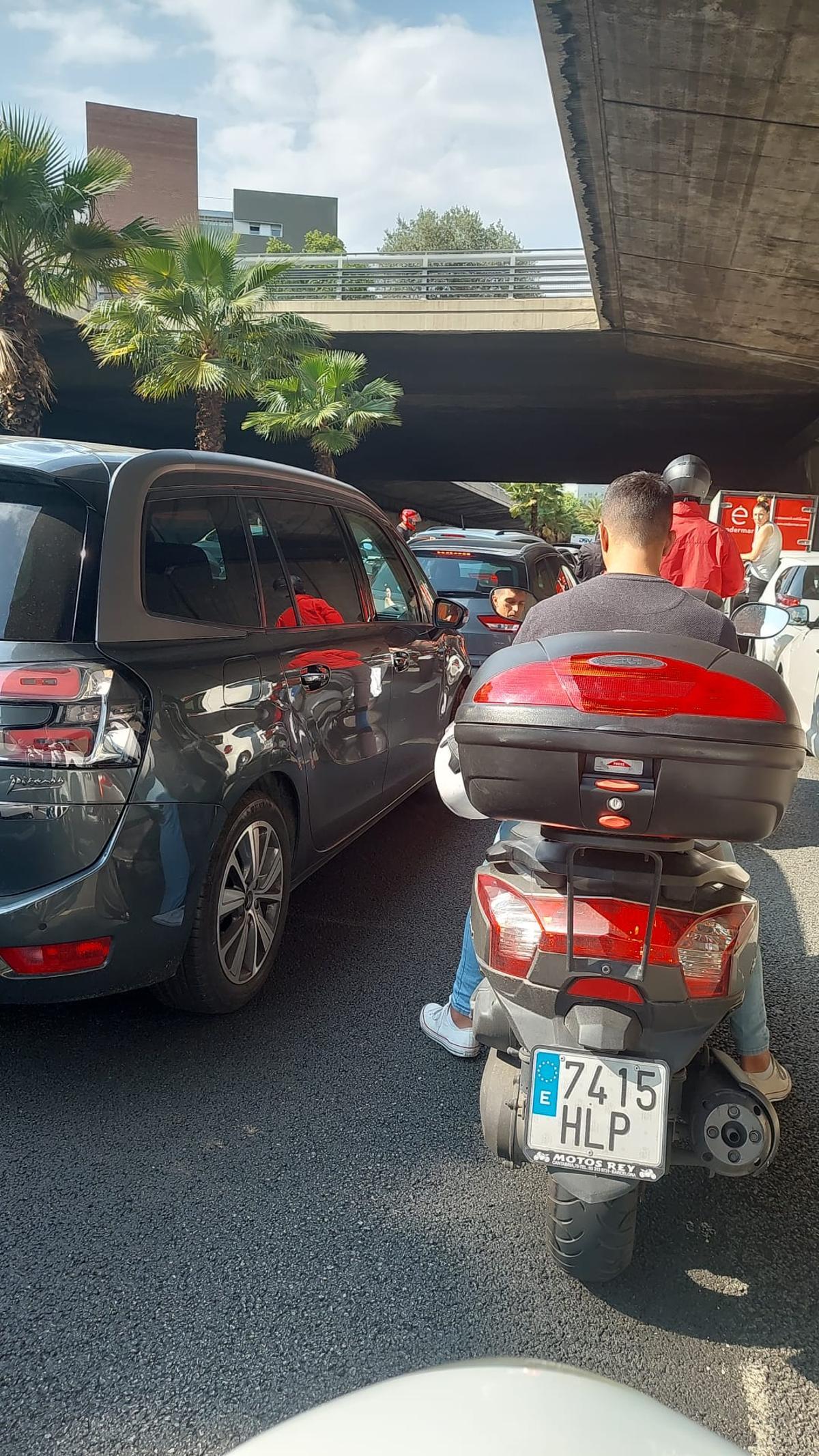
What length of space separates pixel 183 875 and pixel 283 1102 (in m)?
0.73

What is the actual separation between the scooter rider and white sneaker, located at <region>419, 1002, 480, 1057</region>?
0.32 meters

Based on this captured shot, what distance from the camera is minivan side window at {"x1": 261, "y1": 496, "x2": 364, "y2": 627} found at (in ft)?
13.2

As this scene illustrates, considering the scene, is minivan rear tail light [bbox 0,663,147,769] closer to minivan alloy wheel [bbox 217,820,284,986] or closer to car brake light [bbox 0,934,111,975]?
car brake light [bbox 0,934,111,975]

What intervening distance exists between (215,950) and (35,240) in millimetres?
13967

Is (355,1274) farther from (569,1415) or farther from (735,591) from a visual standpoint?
(735,591)

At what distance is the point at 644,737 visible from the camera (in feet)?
6.30

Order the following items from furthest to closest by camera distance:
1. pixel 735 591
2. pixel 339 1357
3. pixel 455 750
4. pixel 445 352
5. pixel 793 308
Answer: pixel 445 352 → pixel 793 308 → pixel 735 591 → pixel 455 750 → pixel 339 1357

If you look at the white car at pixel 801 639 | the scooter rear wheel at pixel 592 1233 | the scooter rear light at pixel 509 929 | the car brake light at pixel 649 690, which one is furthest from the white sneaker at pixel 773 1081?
the white car at pixel 801 639

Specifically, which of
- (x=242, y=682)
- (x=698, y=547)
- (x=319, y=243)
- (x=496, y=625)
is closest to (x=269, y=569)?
(x=242, y=682)

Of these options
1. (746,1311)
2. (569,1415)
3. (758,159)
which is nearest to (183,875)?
(746,1311)

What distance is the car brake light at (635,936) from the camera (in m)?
2.10

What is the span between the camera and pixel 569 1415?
1020 mm

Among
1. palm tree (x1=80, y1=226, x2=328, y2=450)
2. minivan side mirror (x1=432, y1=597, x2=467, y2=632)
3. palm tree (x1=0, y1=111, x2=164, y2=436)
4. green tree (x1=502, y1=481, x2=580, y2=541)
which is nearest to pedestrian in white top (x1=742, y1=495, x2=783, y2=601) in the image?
minivan side mirror (x1=432, y1=597, x2=467, y2=632)

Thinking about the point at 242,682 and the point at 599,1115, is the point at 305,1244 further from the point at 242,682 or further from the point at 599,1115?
the point at 242,682
